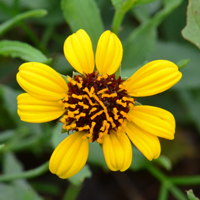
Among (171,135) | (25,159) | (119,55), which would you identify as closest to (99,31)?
(119,55)

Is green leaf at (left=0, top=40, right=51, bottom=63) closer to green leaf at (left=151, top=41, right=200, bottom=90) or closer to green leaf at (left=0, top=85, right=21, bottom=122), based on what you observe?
green leaf at (left=0, top=85, right=21, bottom=122)

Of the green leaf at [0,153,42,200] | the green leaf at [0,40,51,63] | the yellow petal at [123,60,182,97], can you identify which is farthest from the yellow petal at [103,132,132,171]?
the green leaf at [0,153,42,200]

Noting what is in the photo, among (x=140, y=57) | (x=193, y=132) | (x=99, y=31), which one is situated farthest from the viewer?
(x=193, y=132)

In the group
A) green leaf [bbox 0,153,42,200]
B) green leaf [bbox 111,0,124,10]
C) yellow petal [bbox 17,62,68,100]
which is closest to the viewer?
yellow petal [bbox 17,62,68,100]

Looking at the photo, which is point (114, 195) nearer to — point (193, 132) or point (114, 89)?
point (193, 132)

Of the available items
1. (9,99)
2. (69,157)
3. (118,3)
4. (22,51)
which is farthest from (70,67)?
(69,157)

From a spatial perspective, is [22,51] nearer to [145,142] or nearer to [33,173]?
[33,173]

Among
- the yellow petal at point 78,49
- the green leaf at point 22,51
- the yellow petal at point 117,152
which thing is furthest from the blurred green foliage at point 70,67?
the yellow petal at point 117,152
